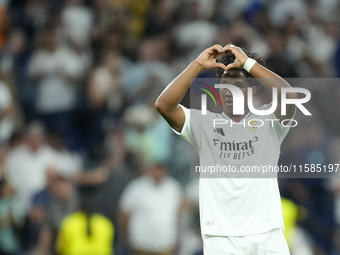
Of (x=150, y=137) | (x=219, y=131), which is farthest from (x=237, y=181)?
(x=150, y=137)

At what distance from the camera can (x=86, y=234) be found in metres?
7.78

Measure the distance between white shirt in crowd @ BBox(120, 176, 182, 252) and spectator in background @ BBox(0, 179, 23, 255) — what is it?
1575mm

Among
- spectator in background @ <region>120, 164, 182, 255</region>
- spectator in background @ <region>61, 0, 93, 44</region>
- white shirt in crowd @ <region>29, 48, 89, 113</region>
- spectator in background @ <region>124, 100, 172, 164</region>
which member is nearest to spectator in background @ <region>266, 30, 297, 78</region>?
spectator in background @ <region>124, 100, 172, 164</region>

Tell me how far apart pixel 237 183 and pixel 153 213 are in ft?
13.7

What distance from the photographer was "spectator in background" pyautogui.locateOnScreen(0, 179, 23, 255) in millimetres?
8180

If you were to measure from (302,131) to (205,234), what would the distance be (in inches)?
166

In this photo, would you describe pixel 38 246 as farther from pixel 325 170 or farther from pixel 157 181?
pixel 325 170

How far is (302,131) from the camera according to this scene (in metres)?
7.81

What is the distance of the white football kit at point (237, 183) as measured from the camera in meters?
3.85

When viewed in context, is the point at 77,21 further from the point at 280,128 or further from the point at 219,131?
the point at 280,128

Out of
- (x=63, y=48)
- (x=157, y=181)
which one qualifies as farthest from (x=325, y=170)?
(x=63, y=48)

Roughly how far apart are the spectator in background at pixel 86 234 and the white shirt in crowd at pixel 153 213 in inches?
14.4

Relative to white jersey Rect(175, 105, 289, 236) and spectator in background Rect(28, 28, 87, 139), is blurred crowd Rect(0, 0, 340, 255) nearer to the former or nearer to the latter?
spectator in background Rect(28, 28, 87, 139)

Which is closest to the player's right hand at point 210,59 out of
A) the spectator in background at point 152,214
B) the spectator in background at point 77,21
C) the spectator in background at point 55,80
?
the spectator in background at point 152,214
